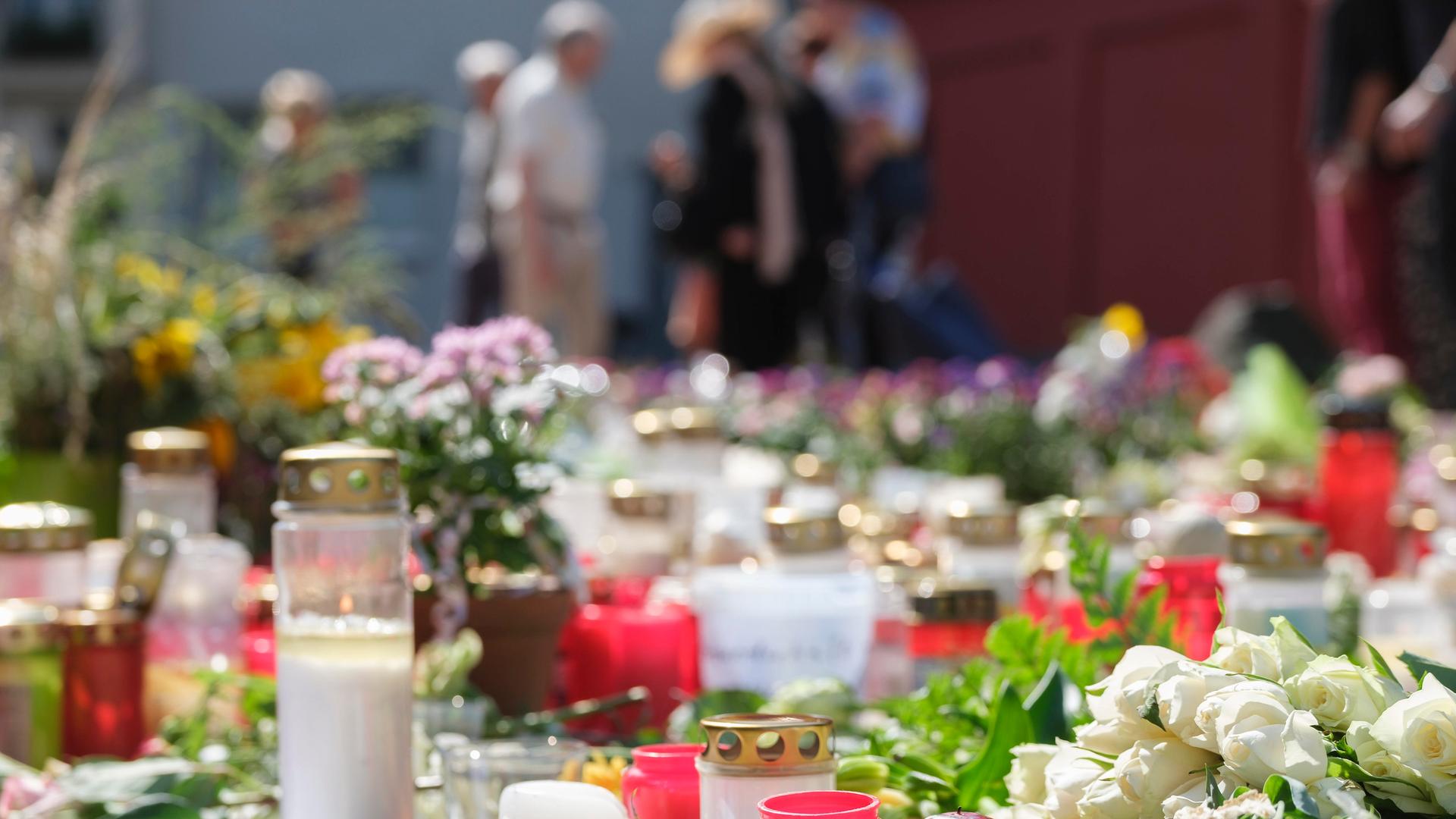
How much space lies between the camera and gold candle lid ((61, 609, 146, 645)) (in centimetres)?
155

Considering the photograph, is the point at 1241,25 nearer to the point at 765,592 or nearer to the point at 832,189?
the point at 832,189

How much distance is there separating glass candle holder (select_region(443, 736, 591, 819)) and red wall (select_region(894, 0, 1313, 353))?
8326mm

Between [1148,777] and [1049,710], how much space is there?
0.29 meters

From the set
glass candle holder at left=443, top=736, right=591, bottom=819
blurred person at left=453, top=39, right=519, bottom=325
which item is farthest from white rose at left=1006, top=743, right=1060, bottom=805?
blurred person at left=453, top=39, right=519, bottom=325

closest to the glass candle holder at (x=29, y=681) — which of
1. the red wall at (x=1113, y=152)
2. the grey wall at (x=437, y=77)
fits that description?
the red wall at (x=1113, y=152)

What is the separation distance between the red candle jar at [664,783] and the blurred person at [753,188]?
16.4 feet

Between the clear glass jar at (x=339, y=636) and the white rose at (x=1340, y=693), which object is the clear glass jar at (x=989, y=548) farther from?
the white rose at (x=1340, y=693)

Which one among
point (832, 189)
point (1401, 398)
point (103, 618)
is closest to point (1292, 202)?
point (832, 189)

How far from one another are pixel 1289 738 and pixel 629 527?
1.26m

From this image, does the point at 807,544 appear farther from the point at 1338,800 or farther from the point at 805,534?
the point at 1338,800

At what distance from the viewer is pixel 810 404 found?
409 centimetres

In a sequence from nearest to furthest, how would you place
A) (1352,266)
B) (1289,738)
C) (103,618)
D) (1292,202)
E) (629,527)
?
(1289,738) < (103,618) < (629,527) < (1352,266) < (1292,202)

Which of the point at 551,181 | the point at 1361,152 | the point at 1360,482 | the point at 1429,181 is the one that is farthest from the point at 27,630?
the point at 551,181

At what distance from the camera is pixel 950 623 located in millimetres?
1588
